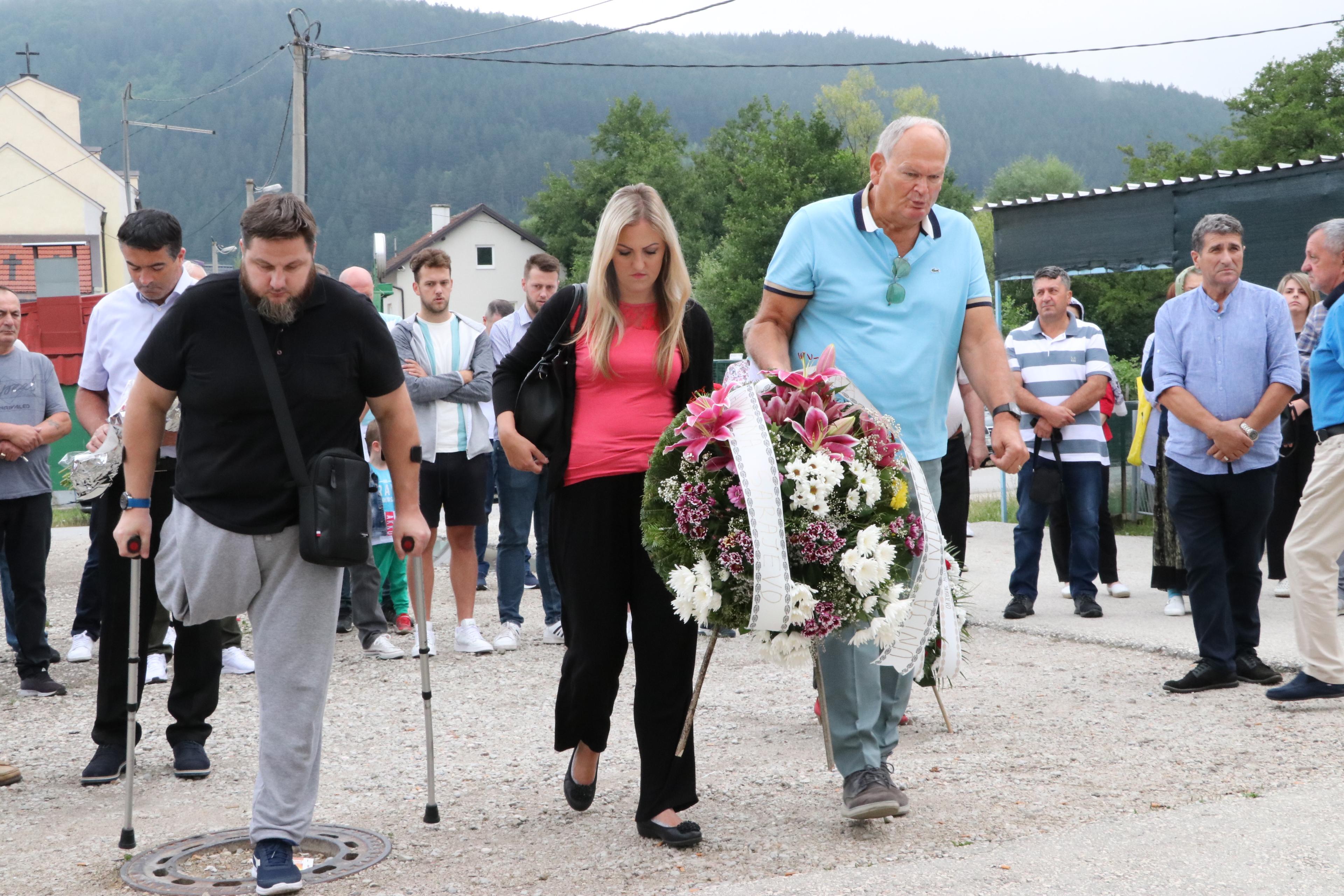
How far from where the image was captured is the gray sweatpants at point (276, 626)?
4004mm

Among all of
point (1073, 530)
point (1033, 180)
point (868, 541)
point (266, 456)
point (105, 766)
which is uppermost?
point (1033, 180)

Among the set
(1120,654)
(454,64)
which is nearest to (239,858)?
(1120,654)

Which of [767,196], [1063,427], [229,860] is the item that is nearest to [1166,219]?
[1063,427]

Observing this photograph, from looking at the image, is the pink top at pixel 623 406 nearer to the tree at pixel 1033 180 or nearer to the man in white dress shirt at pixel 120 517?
the man in white dress shirt at pixel 120 517

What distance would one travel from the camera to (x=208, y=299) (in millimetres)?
4078

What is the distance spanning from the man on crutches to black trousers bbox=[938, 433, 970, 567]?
3.58m

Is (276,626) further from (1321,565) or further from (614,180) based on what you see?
(614,180)

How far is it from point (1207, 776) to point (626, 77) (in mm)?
155174

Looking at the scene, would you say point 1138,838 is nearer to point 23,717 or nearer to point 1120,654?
point 1120,654

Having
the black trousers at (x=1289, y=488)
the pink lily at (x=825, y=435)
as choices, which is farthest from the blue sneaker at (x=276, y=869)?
the black trousers at (x=1289, y=488)

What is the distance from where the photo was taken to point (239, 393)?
157 inches

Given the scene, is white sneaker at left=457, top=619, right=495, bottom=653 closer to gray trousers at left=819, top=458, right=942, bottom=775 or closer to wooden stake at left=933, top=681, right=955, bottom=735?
wooden stake at left=933, top=681, right=955, bottom=735

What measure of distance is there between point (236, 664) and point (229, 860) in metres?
3.39

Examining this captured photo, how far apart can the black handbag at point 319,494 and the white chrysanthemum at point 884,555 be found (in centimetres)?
153
